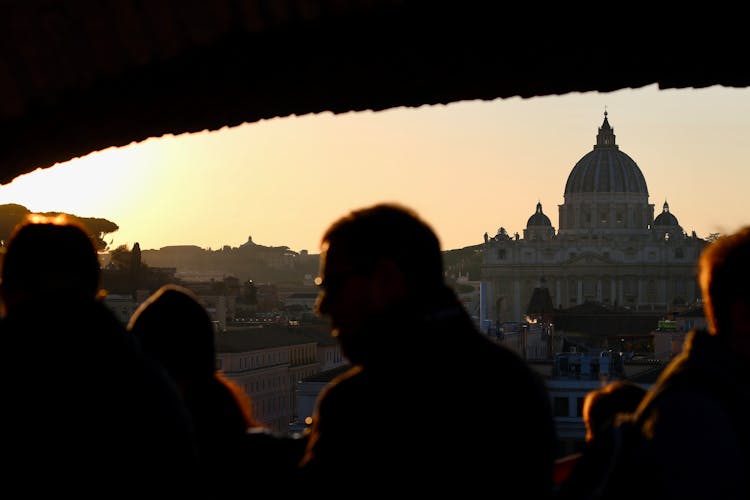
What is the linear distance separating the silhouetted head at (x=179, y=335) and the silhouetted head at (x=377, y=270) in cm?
47

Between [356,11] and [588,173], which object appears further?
[588,173]

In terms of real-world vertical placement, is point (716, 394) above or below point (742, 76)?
below

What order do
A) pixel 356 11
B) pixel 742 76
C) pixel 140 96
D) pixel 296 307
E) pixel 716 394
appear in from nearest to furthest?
pixel 716 394 → pixel 356 11 → pixel 140 96 → pixel 742 76 → pixel 296 307

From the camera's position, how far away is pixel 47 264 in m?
2.65

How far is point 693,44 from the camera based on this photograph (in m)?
3.78

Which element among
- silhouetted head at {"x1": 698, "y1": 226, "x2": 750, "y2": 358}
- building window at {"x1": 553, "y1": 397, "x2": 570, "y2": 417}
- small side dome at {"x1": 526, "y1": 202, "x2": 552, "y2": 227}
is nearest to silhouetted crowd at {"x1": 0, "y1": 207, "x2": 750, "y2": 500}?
silhouetted head at {"x1": 698, "y1": 226, "x2": 750, "y2": 358}

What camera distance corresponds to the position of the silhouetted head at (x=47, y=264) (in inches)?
104

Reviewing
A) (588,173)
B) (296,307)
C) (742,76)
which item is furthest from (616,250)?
(742,76)

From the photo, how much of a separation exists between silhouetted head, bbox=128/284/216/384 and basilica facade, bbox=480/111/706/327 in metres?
106

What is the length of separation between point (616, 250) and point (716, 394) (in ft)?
371

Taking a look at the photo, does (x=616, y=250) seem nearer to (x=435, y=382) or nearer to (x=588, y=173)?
(x=588, y=173)

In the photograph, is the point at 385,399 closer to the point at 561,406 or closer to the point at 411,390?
the point at 411,390

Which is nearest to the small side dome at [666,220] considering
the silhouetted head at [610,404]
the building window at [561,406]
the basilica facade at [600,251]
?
the basilica facade at [600,251]

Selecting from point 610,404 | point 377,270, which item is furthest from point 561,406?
point 377,270
